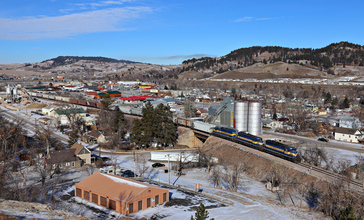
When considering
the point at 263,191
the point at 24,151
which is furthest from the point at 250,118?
the point at 24,151

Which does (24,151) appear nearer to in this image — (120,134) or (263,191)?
(120,134)

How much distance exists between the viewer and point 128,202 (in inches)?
1161

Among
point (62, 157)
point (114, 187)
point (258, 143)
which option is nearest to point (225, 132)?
point (258, 143)

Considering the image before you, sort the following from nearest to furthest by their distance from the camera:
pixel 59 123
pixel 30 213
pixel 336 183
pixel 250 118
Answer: pixel 30 213
pixel 336 183
pixel 250 118
pixel 59 123

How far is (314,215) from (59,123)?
68.5m

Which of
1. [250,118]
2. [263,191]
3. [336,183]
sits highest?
[250,118]

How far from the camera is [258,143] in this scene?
50344 millimetres

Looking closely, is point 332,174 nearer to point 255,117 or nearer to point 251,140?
point 251,140

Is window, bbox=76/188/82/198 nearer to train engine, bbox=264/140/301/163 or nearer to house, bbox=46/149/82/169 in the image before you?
house, bbox=46/149/82/169

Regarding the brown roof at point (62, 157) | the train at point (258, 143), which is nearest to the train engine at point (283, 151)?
the train at point (258, 143)

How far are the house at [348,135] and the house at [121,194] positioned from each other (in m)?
48.9

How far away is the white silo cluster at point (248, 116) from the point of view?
2509 inches

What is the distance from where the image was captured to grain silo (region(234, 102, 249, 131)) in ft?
210

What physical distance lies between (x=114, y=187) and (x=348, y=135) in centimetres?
5380
